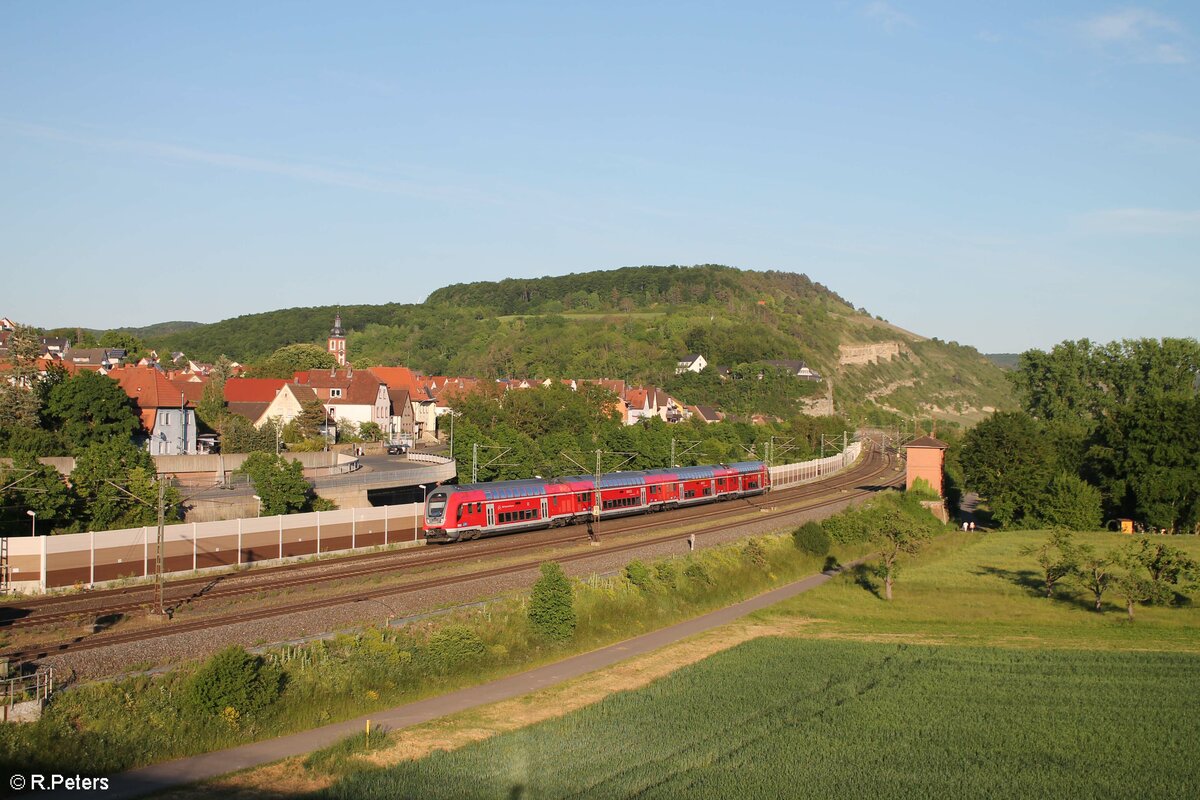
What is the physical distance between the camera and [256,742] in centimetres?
2536

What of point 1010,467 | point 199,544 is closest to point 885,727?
point 199,544

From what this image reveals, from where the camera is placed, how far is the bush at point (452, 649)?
31.2m

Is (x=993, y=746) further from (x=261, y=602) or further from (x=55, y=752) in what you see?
(x=261, y=602)

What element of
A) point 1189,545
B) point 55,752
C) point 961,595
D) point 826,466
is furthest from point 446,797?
point 826,466

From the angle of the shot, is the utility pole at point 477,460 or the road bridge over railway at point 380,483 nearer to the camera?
the road bridge over railway at point 380,483

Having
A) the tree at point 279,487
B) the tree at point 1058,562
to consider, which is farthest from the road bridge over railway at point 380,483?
the tree at point 1058,562

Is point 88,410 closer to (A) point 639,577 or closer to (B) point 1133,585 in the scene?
(A) point 639,577

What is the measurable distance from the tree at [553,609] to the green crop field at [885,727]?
16.9 ft

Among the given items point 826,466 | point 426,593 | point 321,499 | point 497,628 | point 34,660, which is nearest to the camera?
point 34,660

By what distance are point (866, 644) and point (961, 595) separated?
1240 centimetres

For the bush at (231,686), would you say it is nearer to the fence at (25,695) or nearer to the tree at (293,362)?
the fence at (25,695)

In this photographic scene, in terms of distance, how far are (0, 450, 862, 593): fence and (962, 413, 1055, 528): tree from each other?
45.2 m

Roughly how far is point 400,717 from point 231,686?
455 centimetres

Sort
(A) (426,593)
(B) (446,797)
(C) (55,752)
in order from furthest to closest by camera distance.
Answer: (A) (426,593)
(C) (55,752)
(B) (446,797)
